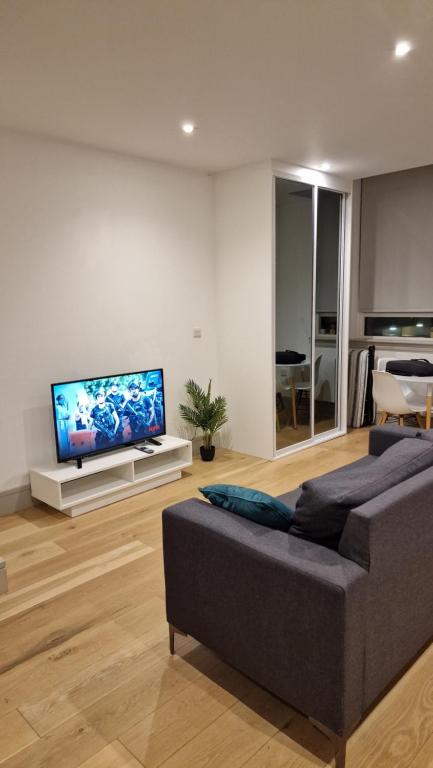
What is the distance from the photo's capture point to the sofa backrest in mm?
1687

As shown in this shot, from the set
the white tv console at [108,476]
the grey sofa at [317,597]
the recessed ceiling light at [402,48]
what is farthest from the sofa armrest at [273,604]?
the recessed ceiling light at [402,48]

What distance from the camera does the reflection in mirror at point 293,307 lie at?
188 inches

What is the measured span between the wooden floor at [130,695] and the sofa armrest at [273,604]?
0.58 feet

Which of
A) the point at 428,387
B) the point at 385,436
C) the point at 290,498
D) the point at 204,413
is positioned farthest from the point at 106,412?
the point at 428,387

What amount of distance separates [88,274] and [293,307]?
1.95m

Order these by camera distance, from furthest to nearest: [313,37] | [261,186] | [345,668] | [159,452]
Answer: [261,186] < [159,452] < [313,37] < [345,668]

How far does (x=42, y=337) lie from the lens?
3846mm

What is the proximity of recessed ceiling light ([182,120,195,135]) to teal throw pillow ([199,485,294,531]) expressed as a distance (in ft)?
8.19

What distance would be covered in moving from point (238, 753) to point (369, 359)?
15.9 ft

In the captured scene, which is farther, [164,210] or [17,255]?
[164,210]

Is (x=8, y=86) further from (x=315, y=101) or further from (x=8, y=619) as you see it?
(x=8, y=619)

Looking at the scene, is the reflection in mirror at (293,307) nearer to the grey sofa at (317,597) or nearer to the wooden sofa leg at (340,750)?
the grey sofa at (317,597)

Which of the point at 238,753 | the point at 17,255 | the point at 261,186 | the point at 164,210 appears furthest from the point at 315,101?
the point at 238,753

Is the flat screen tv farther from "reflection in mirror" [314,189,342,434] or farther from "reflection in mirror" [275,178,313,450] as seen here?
"reflection in mirror" [314,189,342,434]
